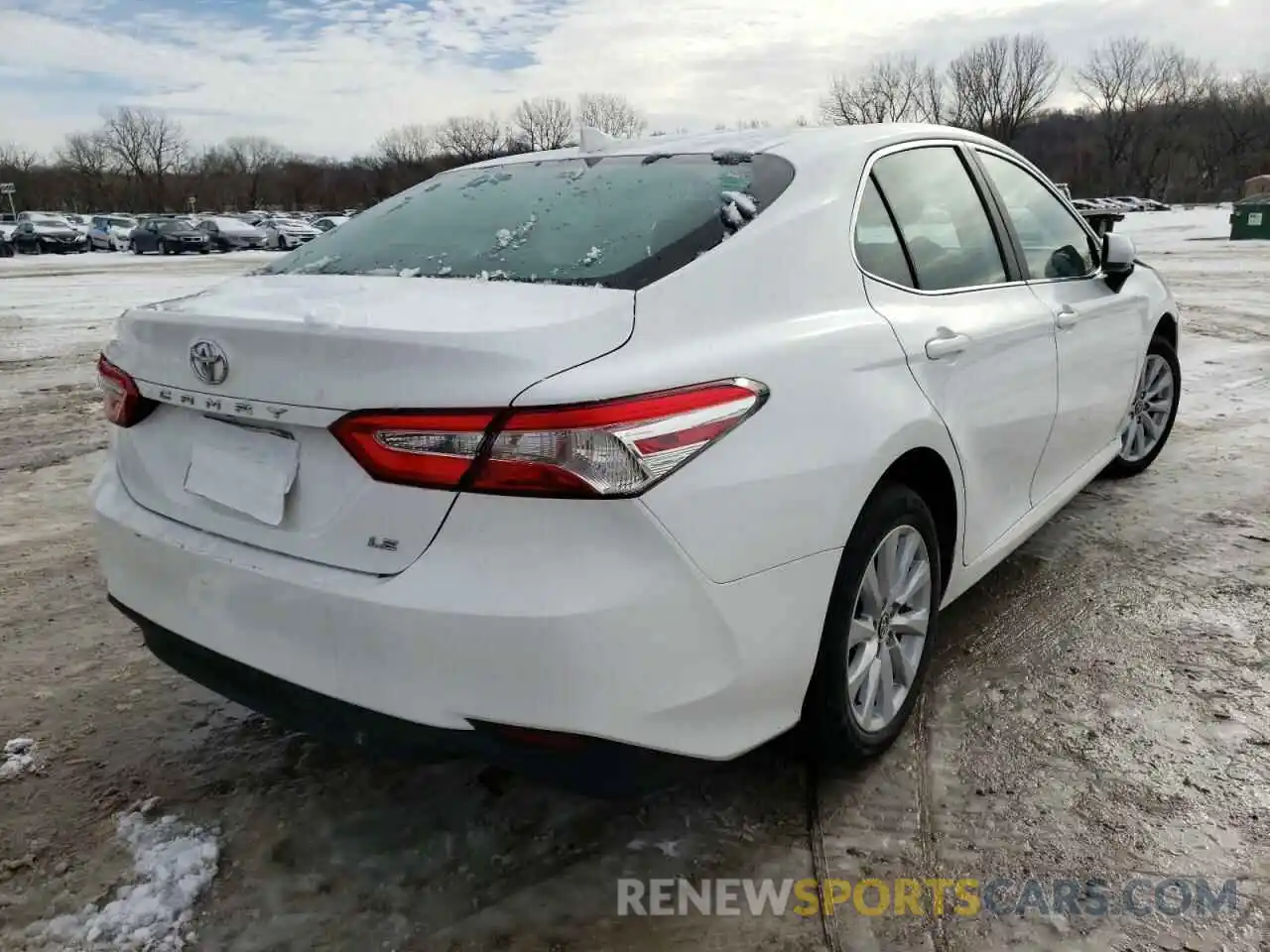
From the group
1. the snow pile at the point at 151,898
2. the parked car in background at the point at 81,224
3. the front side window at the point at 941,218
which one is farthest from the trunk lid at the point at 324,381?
the parked car in background at the point at 81,224

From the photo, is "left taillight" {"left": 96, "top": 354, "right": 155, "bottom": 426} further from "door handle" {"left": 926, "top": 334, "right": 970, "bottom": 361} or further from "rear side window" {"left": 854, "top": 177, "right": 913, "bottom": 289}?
"door handle" {"left": 926, "top": 334, "right": 970, "bottom": 361}

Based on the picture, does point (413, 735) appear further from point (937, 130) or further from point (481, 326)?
point (937, 130)

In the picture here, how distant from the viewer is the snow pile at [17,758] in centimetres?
271

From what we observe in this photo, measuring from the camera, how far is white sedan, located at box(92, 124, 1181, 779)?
5.81 feet

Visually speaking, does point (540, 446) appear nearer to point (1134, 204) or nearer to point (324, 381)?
point (324, 381)

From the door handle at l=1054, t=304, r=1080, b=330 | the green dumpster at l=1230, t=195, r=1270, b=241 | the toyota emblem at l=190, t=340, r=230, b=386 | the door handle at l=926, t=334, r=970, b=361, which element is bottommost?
the toyota emblem at l=190, t=340, r=230, b=386

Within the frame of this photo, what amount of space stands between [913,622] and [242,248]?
41.6 m

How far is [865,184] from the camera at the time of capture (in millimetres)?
2662

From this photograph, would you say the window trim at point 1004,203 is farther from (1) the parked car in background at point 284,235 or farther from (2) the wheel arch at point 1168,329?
(1) the parked car in background at point 284,235

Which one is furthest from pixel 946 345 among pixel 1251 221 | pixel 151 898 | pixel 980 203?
pixel 1251 221

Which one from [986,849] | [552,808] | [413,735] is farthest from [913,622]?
[413,735]

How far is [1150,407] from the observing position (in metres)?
5.05

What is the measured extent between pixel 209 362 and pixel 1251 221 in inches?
1301

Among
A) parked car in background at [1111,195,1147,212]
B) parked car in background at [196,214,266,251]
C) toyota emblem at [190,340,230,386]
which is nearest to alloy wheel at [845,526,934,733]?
toyota emblem at [190,340,230,386]
